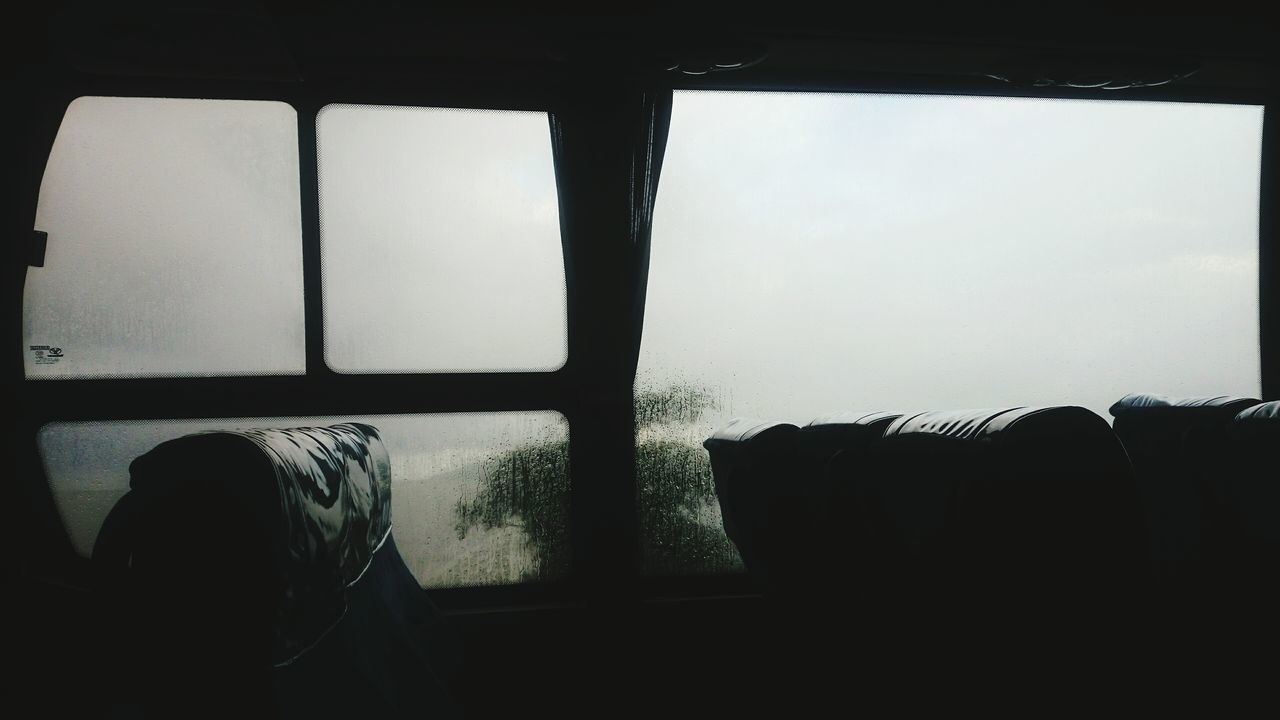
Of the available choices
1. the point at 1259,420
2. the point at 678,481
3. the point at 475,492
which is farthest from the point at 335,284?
the point at 1259,420


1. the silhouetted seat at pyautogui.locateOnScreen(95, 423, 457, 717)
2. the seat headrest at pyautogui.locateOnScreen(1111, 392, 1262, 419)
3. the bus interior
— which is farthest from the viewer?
the bus interior

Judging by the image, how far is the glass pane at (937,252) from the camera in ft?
7.20

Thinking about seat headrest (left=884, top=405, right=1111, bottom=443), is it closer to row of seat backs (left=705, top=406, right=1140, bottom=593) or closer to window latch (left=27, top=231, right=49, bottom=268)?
row of seat backs (left=705, top=406, right=1140, bottom=593)

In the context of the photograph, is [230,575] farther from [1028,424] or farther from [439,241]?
[439,241]

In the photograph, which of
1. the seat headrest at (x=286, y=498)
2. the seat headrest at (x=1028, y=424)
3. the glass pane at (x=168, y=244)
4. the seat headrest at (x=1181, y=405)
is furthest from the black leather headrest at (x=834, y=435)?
the glass pane at (x=168, y=244)

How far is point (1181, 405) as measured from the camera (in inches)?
64.9

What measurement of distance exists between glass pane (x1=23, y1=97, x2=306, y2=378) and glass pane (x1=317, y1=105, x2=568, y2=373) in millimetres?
153

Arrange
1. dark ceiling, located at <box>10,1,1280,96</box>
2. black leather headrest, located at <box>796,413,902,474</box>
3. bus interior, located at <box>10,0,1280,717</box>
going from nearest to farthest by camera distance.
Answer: black leather headrest, located at <box>796,413,902,474</box> → dark ceiling, located at <box>10,1,1280,96</box> → bus interior, located at <box>10,0,1280,717</box>

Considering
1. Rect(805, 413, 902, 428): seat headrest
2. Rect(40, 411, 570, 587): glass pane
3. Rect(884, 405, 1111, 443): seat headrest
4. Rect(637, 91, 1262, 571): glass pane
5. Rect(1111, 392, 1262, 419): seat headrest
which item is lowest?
Rect(40, 411, 570, 587): glass pane

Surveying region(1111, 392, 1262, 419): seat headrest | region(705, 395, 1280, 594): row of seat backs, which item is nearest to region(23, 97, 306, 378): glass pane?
region(705, 395, 1280, 594): row of seat backs

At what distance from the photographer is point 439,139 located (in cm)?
213

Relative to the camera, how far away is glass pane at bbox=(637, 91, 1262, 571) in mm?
2195

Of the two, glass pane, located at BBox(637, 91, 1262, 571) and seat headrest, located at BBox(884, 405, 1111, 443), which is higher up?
glass pane, located at BBox(637, 91, 1262, 571)

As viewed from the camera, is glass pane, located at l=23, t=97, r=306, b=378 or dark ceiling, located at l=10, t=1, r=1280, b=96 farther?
glass pane, located at l=23, t=97, r=306, b=378
